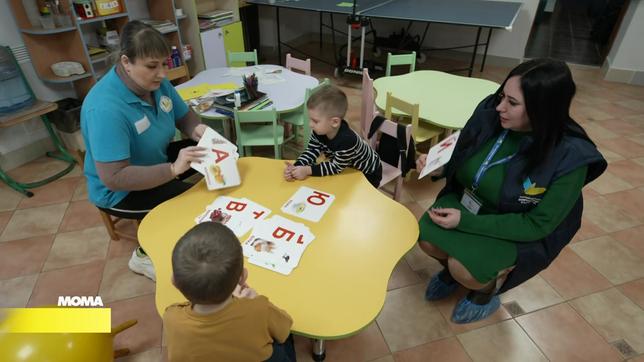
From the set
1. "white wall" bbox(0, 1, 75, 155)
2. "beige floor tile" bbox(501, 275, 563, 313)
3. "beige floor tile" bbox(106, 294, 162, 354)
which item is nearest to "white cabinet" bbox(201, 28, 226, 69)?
"white wall" bbox(0, 1, 75, 155)

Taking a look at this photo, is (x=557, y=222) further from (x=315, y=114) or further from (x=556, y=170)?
(x=315, y=114)

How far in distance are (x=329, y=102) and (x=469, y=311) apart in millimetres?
1311

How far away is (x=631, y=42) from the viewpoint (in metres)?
4.91

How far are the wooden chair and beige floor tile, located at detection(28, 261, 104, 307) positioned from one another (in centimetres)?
214

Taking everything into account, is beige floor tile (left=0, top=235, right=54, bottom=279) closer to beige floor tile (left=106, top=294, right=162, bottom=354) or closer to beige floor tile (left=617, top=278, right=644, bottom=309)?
beige floor tile (left=106, top=294, right=162, bottom=354)

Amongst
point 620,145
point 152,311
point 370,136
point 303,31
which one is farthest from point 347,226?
point 303,31

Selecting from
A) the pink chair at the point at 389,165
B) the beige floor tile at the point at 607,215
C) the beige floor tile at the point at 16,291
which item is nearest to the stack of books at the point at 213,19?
the pink chair at the point at 389,165

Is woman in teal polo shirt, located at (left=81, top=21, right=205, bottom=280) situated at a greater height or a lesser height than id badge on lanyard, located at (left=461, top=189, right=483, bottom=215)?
greater

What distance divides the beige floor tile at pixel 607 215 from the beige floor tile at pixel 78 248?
3.43 metres

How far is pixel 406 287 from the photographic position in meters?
2.17

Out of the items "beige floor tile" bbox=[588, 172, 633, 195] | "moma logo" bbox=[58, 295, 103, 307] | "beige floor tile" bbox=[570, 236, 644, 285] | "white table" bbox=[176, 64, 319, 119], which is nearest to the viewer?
"moma logo" bbox=[58, 295, 103, 307]

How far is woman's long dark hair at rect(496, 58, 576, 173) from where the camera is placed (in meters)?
1.36

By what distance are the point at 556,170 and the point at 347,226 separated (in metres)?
0.86

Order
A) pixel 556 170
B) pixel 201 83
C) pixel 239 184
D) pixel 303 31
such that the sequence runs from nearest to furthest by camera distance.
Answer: pixel 556 170 < pixel 239 184 < pixel 201 83 < pixel 303 31
